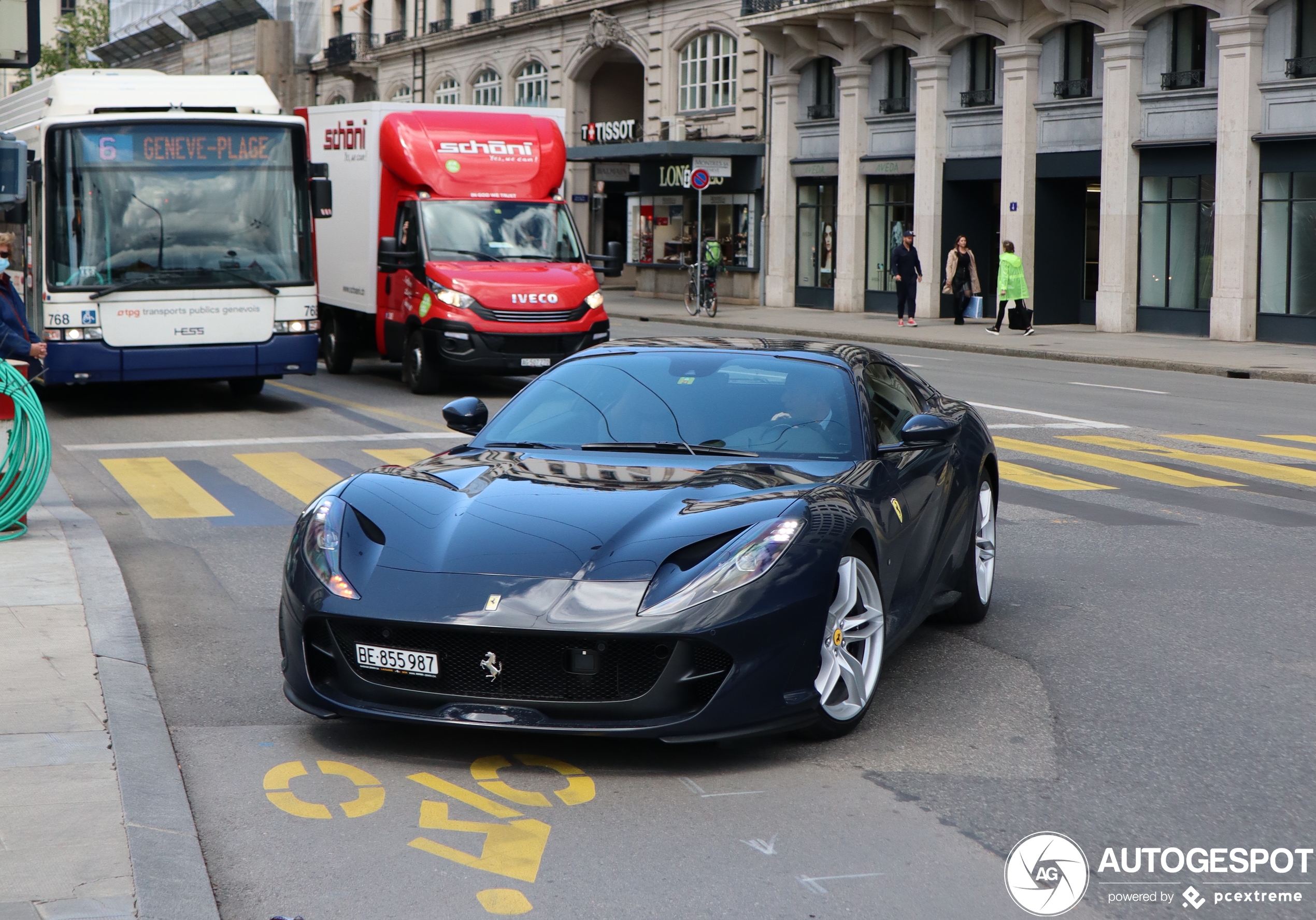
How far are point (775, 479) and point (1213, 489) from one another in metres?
6.83

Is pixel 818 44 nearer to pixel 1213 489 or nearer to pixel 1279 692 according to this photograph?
pixel 1213 489

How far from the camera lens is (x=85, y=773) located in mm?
4734

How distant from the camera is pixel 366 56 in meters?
65.8

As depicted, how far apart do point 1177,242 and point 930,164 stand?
7.21 m

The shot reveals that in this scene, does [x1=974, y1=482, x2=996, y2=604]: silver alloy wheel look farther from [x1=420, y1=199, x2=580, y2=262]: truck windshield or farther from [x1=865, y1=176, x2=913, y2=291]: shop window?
[x1=865, y1=176, x2=913, y2=291]: shop window

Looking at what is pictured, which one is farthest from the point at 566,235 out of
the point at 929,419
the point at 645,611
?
the point at 645,611

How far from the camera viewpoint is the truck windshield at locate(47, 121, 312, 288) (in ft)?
51.3

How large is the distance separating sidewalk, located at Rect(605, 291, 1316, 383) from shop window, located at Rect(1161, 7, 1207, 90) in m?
4.73

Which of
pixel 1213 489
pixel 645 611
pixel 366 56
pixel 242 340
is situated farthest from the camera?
pixel 366 56

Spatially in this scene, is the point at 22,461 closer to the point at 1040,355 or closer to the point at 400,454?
the point at 400,454

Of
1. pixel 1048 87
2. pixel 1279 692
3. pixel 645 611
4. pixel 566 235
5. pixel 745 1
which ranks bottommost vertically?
pixel 1279 692

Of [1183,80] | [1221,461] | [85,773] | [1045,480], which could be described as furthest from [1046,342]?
[85,773]

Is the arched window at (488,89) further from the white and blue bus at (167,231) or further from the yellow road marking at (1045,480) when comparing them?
the yellow road marking at (1045,480)

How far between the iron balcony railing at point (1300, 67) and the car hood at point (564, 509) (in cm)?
2459
